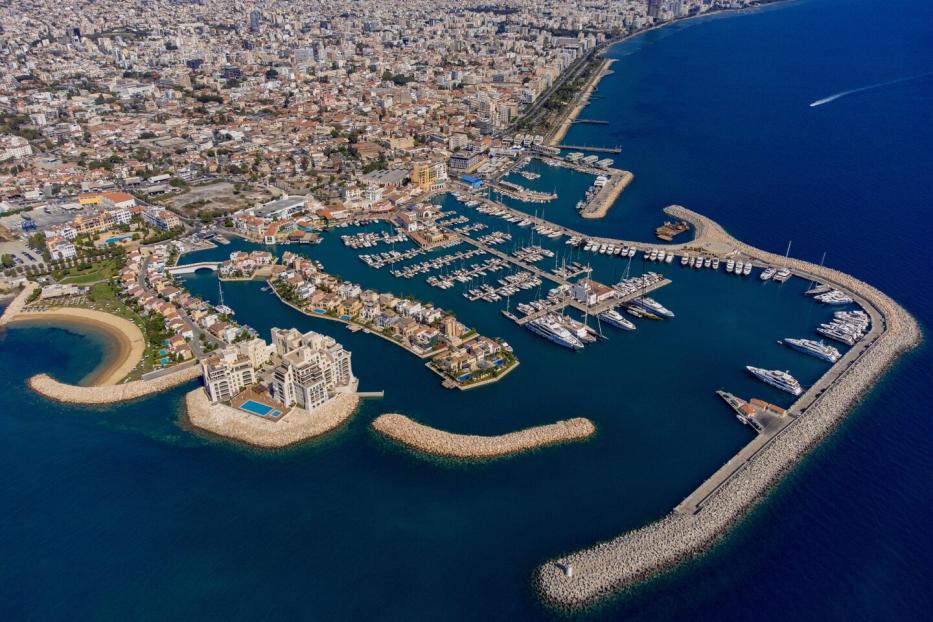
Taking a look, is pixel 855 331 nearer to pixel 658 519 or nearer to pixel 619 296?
pixel 619 296

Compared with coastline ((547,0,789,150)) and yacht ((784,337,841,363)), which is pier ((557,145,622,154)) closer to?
coastline ((547,0,789,150))

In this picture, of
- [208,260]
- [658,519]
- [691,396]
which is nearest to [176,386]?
[208,260]

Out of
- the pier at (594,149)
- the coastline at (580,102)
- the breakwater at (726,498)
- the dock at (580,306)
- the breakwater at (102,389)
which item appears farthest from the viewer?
the coastline at (580,102)

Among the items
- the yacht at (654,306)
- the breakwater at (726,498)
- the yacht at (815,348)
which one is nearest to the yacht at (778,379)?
the breakwater at (726,498)

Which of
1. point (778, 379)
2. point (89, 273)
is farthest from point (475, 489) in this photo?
point (89, 273)

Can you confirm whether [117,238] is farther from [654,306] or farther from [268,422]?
[654,306]

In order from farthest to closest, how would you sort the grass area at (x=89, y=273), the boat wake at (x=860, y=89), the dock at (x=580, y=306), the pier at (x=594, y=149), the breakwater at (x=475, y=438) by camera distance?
the boat wake at (x=860, y=89), the pier at (x=594, y=149), the grass area at (x=89, y=273), the dock at (x=580, y=306), the breakwater at (x=475, y=438)

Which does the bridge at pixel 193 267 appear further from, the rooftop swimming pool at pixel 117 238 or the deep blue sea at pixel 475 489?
the rooftop swimming pool at pixel 117 238
